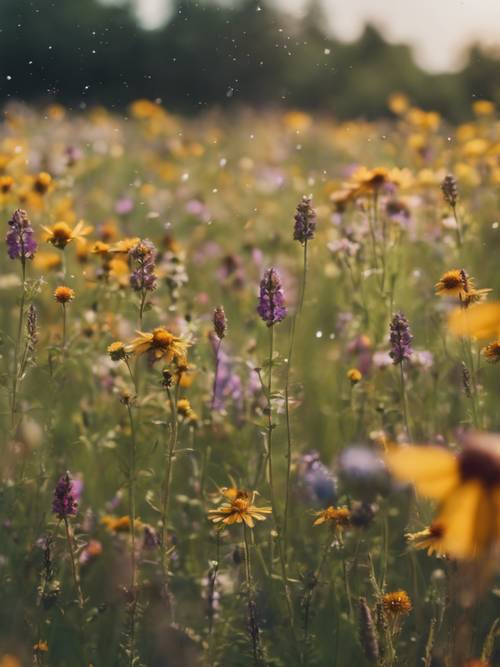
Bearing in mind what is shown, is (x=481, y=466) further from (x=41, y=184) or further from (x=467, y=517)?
(x=41, y=184)

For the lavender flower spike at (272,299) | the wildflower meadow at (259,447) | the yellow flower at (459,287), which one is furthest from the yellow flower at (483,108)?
the lavender flower spike at (272,299)

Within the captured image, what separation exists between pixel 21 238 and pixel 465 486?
1.47m

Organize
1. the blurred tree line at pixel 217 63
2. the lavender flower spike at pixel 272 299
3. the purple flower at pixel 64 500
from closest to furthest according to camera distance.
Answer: the purple flower at pixel 64 500 → the lavender flower spike at pixel 272 299 → the blurred tree line at pixel 217 63

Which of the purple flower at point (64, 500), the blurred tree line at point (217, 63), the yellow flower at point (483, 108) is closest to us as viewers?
the purple flower at point (64, 500)

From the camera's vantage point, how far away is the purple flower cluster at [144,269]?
80.3 inches

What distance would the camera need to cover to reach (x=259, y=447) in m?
2.51

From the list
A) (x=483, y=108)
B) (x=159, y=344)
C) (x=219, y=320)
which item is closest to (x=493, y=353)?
(x=219, y=320)

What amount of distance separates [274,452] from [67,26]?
1019 inches

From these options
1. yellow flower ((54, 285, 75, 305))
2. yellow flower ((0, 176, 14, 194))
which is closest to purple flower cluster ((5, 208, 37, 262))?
yellow flower ((54, 285, 75, 305))

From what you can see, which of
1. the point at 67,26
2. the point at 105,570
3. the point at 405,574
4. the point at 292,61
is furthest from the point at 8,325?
the point at 67,26

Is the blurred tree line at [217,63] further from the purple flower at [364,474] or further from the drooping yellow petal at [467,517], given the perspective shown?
the drooping yellow petal at [467,517]

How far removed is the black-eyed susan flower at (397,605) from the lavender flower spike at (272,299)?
2.11 ft

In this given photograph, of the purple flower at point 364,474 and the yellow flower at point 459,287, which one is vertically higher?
the yellow flower at point 459,287

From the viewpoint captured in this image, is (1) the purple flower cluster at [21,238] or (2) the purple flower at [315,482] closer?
(1) the purple flower cluster at [21,238]
